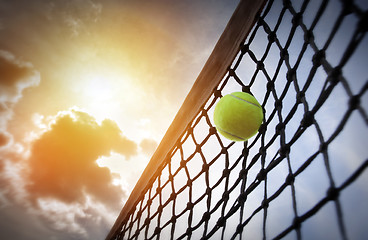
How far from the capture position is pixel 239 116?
165 centimetres

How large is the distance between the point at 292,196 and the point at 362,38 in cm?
85

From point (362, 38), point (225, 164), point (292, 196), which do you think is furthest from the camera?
point (225, 164)

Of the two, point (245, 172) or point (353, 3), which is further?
point (245, 172)

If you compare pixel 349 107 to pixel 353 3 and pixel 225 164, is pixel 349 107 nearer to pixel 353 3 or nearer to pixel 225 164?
pixel 353 3

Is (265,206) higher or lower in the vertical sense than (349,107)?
lower

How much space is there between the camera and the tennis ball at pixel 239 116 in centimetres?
165

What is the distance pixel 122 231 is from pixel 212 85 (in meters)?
3.02

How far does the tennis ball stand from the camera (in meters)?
1.65

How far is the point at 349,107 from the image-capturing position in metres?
0.96

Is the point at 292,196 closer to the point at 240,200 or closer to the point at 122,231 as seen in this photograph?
the point at 240,200

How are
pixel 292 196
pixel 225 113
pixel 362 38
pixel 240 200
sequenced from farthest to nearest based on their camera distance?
1. pixel 225 113
2. pixel 240 200
3. pixel 292 196
4. pixel 362 38

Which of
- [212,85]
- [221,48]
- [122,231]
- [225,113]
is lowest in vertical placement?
[122,231]

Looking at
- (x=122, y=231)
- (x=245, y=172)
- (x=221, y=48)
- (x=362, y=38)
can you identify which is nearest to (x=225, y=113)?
(x=245, y=172)

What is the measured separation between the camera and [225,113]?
1703mm
